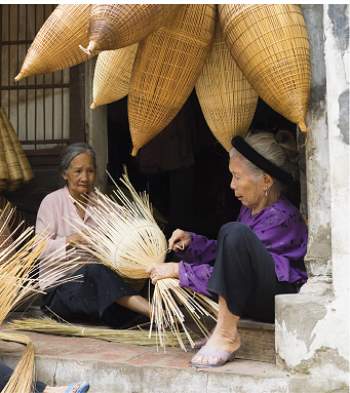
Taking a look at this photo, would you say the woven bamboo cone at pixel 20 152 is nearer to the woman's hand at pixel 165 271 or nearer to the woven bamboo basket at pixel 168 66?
the woven bamboo basket at pixel 168 66

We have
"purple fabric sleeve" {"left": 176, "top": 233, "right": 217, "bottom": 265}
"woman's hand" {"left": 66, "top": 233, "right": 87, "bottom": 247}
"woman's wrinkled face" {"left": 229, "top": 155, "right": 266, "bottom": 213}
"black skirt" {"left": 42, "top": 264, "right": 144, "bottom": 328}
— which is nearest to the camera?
"woman's wrinkled face" {"left": 229, "top": 155, "right": 266, "bottom": 213}

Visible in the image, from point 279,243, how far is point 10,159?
199 centimetres

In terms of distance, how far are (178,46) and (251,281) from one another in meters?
0.98

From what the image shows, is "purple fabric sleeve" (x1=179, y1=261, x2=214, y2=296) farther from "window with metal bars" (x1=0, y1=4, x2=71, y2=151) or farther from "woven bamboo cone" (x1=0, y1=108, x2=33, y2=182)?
"window with metal bars" (x1=0, y1=4, x2=71, y2=151)

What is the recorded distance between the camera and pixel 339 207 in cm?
254

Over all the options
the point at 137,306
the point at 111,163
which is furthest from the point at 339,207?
the point at 111,163

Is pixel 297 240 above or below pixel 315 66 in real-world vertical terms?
below

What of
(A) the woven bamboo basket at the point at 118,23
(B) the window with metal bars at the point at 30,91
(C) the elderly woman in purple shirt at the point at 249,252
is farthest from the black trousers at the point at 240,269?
(B) the window with metal bars at the point at 30,91

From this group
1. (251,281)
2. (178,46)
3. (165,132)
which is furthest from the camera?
(165,132)

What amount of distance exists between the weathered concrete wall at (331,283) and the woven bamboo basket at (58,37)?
91cm

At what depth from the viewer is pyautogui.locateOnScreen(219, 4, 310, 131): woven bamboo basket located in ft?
8.68

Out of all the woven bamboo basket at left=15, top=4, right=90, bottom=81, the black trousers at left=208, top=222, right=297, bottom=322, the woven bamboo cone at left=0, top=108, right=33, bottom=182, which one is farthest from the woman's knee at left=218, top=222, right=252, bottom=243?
the woven bamboo cone at left=0, top=108, right=33, bottom=182

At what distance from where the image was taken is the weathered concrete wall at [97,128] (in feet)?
14.5

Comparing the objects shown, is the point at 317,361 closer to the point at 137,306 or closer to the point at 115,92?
the point at 137,306
